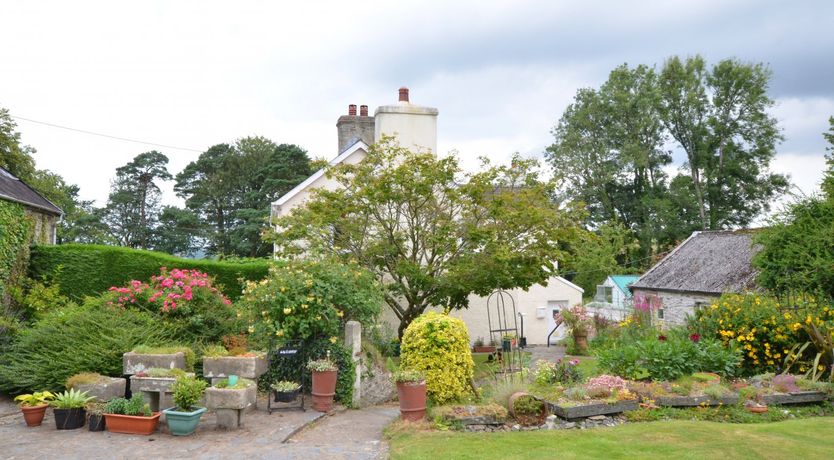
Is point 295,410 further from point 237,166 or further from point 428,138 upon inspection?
point 237,166

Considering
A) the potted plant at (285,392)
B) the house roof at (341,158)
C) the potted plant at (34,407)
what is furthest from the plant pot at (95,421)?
the house roof at (341,158)

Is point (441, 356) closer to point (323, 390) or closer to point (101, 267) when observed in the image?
point (323, 390)

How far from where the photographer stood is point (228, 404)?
320 inches

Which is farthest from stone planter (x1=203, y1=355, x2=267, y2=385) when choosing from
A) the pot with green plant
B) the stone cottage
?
the stone cottage

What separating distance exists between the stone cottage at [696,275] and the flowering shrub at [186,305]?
15590 millimetres

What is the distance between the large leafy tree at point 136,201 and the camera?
142 ft

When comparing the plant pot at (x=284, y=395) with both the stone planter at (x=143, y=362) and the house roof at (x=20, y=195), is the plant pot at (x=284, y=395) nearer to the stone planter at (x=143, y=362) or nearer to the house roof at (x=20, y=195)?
the stone planter at (x=143, y=362)

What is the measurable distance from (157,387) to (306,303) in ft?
9.05

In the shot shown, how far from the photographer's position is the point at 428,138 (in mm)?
17688

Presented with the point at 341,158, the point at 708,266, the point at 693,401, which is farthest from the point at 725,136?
the point at 693,401

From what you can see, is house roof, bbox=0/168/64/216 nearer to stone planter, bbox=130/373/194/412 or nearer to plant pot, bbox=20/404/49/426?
plant pot, bbox=20/404/49/426

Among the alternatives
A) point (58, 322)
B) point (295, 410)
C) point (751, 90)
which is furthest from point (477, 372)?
point (751, 90)

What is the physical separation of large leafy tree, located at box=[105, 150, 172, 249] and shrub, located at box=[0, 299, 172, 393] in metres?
34.4

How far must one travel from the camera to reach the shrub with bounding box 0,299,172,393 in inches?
380
